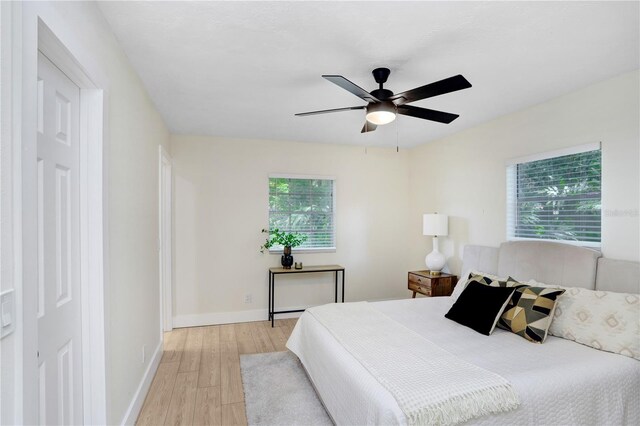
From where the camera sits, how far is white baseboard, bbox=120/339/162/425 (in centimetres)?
215

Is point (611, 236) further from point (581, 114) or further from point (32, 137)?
point (32, 137)

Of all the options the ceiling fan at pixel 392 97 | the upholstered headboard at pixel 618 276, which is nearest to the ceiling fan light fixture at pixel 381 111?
the ceiling fan at pixel 392 97

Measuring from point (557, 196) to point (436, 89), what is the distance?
6.02ft

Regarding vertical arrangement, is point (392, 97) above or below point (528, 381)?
above

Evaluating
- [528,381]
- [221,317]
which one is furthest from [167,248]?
[528,381]

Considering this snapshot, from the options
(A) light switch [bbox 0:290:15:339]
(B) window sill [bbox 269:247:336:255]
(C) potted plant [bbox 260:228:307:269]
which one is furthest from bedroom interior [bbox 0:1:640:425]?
(B) window sill [bbox 269:247:336:255]

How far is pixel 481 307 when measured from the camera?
8.47 feet

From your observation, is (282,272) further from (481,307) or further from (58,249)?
(58,249)

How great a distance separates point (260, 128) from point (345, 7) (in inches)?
95.1

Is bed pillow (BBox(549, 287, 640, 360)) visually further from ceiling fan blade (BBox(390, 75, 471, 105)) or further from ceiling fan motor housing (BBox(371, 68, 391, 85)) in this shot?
ceiling fan motor housing (BBox(371, 68, 391, 85))

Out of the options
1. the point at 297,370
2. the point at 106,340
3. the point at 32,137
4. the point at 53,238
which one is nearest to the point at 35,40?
the point at 32,137

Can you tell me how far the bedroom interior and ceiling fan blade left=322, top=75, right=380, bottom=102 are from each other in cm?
3

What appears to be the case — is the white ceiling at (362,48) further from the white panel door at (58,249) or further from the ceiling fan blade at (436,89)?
the white panel door at (58,249)

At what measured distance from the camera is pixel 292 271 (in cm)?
425
